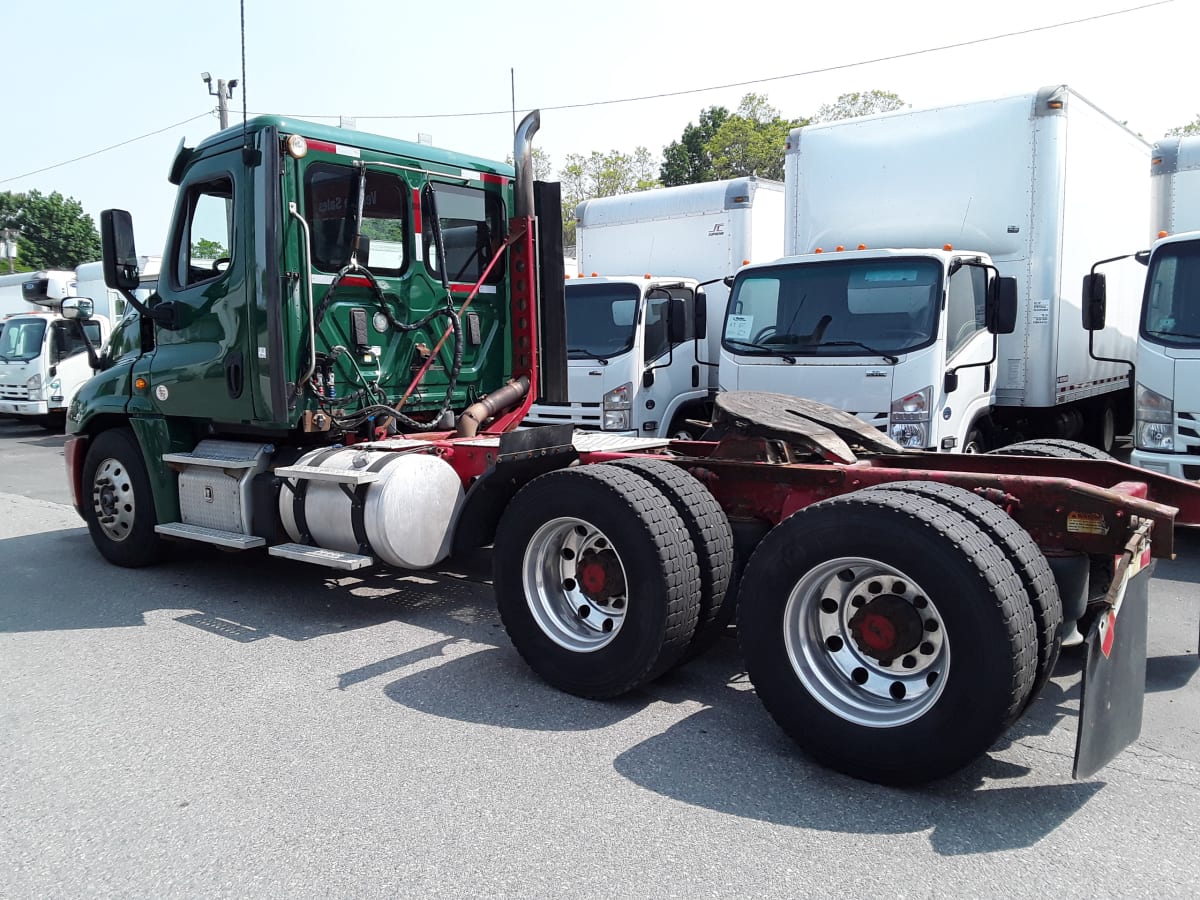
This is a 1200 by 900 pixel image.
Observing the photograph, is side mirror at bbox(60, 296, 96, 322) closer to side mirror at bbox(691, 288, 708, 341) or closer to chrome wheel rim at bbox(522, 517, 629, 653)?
chrome wheel rim at bbox(522, 517, 629, 653)

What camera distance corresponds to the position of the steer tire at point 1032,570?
3285 mm

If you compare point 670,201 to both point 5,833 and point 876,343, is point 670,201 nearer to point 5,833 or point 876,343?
point 876,343

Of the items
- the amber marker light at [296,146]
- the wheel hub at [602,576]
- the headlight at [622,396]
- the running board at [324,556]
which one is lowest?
the running board at [324,556]

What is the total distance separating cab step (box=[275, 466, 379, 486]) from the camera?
17.5ft

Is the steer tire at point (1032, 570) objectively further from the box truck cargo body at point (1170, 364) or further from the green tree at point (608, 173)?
the green tree at point (608, 173)

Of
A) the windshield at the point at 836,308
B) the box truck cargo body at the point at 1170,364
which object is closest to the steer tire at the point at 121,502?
the windshield at the point at 836,308

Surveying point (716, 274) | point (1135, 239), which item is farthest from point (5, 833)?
point (1135, 239)

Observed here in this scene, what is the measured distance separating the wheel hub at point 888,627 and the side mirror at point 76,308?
240 inches

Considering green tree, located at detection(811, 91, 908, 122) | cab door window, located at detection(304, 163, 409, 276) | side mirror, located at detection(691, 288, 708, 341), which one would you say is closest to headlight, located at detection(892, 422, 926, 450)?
side mirror, located at detection(691, 288, 708, 341)

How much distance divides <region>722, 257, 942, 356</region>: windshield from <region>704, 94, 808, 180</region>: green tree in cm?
4054

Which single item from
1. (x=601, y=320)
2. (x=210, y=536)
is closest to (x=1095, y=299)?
(x=601, y=320)

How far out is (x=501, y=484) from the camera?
5.24 meters

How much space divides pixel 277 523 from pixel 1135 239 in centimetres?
888

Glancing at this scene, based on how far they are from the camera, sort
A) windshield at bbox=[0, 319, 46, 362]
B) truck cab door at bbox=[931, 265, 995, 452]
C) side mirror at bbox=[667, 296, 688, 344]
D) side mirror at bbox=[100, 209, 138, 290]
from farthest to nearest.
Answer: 1. windshield at bbox=[0, 319, 46, 362]
2. side mirror at bbox=[667, 296, 688, 344]
3. truck cab door at bbox=[931, 265, 995, 452]
4. side mirror at bbox=[100, 209, 138, 290]
